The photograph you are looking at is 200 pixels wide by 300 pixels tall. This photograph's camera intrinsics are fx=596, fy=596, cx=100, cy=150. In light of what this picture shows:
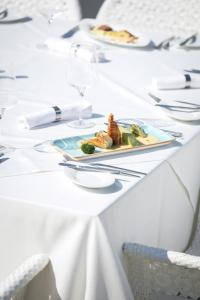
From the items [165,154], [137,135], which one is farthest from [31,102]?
[165,154]

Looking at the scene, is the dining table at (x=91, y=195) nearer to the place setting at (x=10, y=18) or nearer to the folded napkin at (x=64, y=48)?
the folded napkin at (x=64, y=48)

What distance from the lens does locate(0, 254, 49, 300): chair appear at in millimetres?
1280

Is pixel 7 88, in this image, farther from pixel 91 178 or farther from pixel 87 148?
pixel 91 178

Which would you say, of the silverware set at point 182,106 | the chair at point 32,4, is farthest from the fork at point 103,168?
Result: the chair at point 32,4

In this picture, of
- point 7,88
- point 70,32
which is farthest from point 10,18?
point 7,88

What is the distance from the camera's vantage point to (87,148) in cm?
168

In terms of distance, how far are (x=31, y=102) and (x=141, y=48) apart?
1.00 meters

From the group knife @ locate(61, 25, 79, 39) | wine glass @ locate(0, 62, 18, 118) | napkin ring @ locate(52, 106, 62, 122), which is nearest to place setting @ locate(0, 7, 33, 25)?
knife @ locate(61, 25, 79, 39)

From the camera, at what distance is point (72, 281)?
142 centimetres

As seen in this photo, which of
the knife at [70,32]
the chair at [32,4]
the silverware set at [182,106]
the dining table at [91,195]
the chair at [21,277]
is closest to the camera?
the chair at [21,277]

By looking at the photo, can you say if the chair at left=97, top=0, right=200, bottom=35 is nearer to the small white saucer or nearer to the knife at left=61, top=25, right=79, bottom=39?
Result: the knife at left=61, top=25, right=79, bottom=39

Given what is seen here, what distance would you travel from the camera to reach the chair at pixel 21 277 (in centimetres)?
128

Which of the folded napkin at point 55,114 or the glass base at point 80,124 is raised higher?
the folded napkin at point 55,114

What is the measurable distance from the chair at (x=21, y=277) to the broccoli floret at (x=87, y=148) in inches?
14.2
